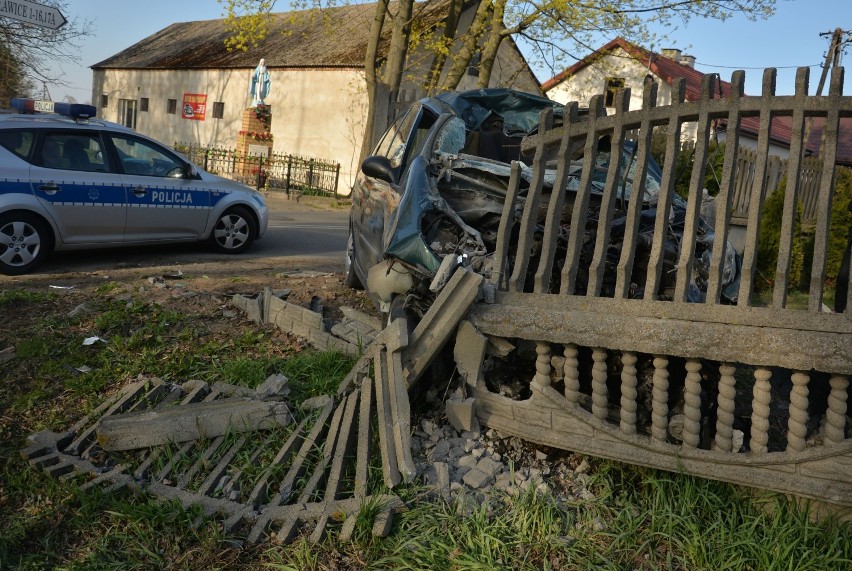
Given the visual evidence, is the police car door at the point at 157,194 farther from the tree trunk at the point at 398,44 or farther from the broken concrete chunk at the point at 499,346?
the tree trunk at the point at 398,44

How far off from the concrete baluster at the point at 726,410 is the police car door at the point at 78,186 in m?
6.77

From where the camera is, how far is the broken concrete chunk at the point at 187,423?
388 centimetres

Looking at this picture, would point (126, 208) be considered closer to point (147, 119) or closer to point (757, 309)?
point (757, 309)

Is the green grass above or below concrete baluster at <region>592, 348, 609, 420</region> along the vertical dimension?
below

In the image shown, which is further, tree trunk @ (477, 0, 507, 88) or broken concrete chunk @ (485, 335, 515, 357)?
tree trunk @ (477, 0, 507, 88)

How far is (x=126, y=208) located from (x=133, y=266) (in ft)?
2.10

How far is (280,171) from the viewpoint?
20188mm

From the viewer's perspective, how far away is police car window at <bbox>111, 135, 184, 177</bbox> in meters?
8.19

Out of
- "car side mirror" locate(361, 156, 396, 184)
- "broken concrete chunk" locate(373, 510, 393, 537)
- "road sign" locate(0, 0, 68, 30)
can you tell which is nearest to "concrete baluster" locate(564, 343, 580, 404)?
"broken concrete chunk" locate(373, 510, 393, 537)

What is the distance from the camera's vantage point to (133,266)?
8.20 metres

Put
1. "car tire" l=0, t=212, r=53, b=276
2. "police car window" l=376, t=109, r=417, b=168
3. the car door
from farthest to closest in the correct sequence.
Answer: "car tire" l=0, t=212, r=53, b=276 < "police car window" l=376, t=109, r=417, b=168 < the car door

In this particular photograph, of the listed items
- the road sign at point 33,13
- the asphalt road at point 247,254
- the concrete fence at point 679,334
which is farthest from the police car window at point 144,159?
the concrete fence at point 679,334

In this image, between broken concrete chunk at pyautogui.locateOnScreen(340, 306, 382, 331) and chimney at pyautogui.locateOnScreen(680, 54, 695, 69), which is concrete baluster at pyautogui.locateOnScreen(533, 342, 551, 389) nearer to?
broken concrete chunk at pyautogui.locateOnScreen(340, 306, 382, 331)

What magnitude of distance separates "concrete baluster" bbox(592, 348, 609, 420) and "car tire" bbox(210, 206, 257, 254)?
6.61 metres
